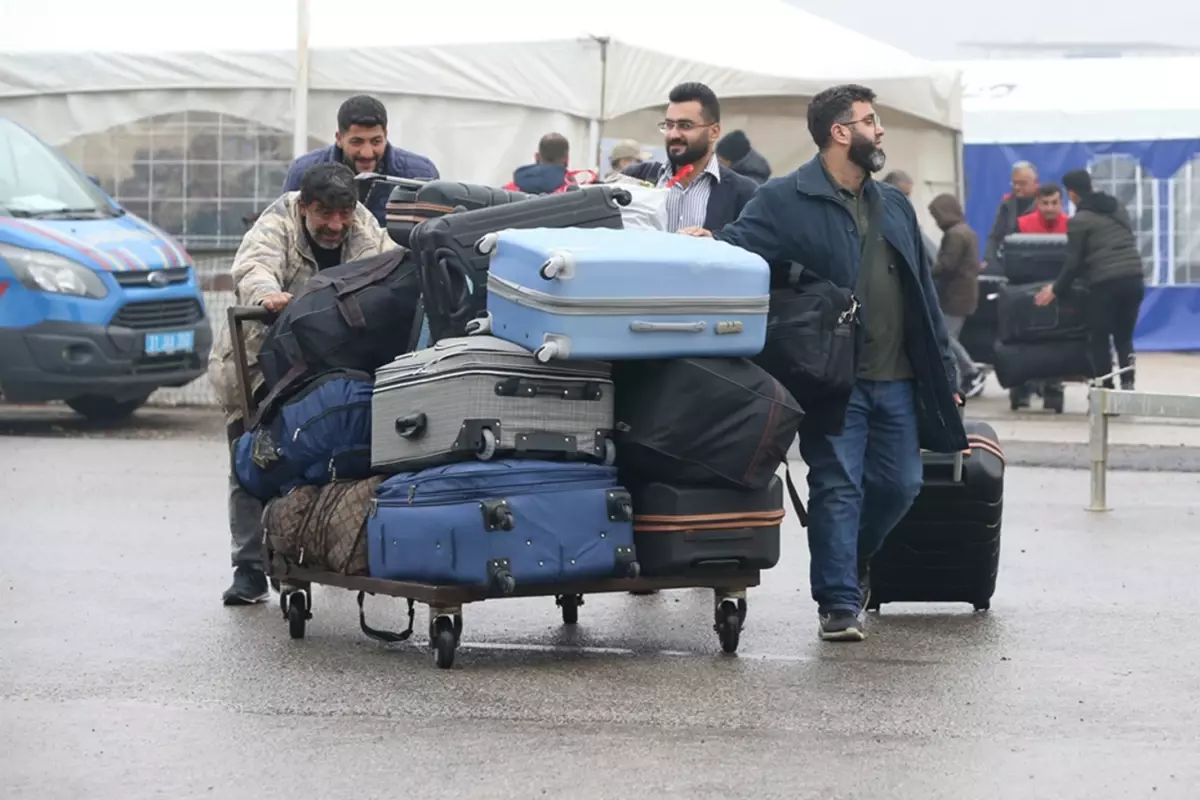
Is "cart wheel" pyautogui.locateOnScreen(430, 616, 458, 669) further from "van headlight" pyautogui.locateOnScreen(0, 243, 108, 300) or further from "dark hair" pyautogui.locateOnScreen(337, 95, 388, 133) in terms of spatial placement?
"van headlight" pyautogui.locateOnScreen(0, 243, 108, 300)

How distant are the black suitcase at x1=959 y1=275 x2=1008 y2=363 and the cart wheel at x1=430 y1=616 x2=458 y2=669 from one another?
13161 mm

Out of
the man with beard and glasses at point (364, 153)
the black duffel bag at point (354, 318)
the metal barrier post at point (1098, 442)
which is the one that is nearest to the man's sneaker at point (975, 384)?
the metal barrier post at point (1098, 442)

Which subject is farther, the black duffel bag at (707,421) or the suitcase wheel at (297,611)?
the suitcase wheel at (297,611)

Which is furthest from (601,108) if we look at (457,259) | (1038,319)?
(457,259)

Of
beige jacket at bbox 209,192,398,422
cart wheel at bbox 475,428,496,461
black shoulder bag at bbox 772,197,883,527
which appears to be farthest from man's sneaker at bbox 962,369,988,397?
cart wheel at bbox 475,428,496,461

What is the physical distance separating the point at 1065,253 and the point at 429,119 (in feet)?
17.4

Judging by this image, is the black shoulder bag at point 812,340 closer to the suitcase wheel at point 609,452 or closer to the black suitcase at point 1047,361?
the suitcase wheel at point 609,452

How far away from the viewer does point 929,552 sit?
855 cm

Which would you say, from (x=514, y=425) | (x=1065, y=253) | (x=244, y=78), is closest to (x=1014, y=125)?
(x=1065, y=253)

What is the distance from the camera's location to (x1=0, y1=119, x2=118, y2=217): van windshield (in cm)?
1593

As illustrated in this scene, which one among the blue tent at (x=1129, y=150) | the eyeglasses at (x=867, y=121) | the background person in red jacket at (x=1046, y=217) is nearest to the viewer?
the eyeglasses at (x=867, y=121)

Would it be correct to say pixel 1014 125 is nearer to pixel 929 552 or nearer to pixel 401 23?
pixel 401 23

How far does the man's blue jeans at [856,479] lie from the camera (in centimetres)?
798

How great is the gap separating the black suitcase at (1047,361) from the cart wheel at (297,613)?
11669mm
